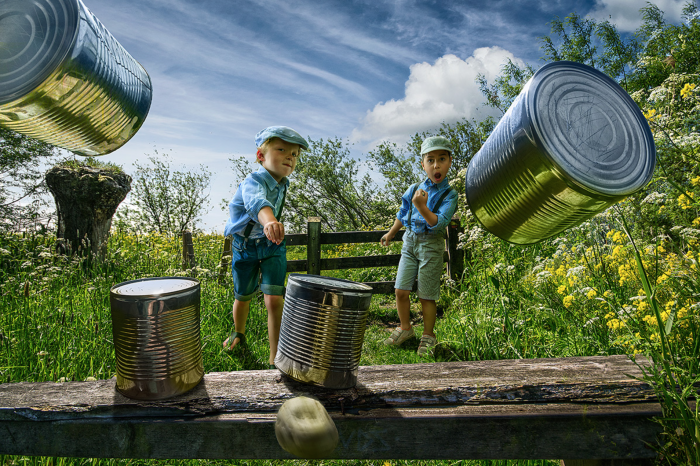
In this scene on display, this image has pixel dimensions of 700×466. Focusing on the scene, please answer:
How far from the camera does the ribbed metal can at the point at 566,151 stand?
1.21 meters

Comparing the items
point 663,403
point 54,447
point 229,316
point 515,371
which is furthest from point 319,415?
point 229,316

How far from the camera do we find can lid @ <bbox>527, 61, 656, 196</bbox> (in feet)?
3.98

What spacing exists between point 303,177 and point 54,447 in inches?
402

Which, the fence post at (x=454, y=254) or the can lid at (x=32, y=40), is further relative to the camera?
the fence post at (x=454, y=254)

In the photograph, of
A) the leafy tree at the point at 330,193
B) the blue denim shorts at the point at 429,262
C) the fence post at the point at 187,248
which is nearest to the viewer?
the blue denim shorts at the point at 429,262

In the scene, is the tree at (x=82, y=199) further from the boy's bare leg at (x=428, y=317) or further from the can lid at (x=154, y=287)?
the can lid at (x=154, y=287)

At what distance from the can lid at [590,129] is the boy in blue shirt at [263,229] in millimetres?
1436

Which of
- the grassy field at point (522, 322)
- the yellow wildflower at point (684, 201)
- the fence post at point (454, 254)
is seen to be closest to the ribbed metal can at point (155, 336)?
the grassy field at point (522, 322)

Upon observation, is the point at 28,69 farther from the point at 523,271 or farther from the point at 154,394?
the point at 523,271

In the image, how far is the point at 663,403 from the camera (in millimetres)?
1451

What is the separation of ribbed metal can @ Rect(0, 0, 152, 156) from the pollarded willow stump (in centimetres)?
470

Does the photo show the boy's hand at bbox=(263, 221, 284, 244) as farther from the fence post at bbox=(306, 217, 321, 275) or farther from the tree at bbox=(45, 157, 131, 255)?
the tree at bbox=(45, 157, 131, 255)

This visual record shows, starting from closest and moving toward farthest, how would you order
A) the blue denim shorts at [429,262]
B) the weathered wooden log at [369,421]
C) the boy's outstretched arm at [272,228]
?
the weathered wooden log at [369,421] < the boy's outstretched arm at [272,228] < the blue denim shorts at [429,262]

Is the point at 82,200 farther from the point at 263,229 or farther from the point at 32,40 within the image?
the point at 32,40
